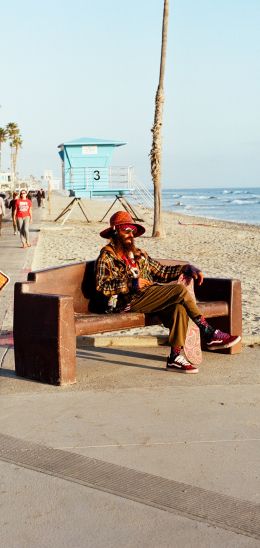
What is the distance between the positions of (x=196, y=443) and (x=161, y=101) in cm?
2282

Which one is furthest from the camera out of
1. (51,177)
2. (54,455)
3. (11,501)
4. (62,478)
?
(51,177)

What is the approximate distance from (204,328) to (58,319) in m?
1.44

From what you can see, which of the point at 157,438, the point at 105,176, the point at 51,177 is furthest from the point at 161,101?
the point at 157,438

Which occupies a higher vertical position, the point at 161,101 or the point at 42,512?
the point at 161,101

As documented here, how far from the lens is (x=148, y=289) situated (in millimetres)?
6922

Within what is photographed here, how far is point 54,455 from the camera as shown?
15.3 feet

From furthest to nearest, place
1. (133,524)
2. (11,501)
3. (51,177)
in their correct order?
1. (51,177)
2. (11,501)
3. (133,524)

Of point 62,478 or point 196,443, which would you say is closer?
point 62,478

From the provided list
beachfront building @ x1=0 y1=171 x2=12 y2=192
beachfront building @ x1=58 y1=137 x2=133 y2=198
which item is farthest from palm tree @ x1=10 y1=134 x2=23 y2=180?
beachfront building @ x1=58 y1=137 x2=133 y2=198

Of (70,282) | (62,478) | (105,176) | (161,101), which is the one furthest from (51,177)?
(62,478)

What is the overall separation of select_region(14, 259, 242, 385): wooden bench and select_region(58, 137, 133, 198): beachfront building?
2803cm

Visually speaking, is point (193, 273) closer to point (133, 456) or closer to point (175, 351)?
point (175, 351)

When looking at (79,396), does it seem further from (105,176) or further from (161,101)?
(105,176)

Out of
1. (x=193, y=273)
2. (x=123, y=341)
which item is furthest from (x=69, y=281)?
(x=193, y=273)
